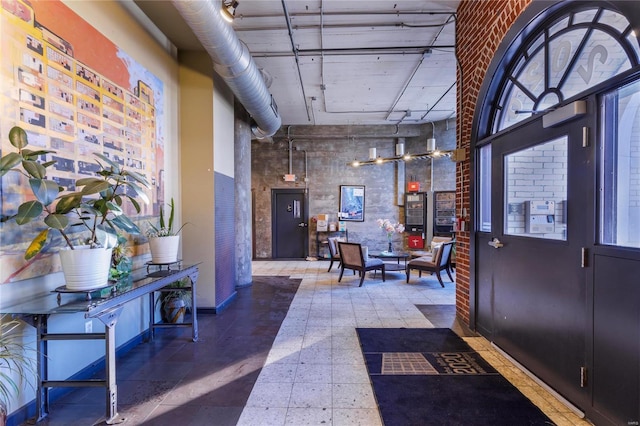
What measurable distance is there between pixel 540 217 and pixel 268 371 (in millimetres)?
2705

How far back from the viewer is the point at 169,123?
3.67m

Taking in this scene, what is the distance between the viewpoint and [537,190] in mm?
2498

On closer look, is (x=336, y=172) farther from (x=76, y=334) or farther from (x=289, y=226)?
(x=76, y=334)

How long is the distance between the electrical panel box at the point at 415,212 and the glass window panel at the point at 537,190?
5.44 m

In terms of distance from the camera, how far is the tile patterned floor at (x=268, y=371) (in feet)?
6.38

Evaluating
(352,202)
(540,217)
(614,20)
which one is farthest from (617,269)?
(352,202)

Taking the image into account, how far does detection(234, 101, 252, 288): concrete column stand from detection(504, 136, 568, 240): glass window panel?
13.7 ft

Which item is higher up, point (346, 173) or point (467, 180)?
point (346, 173)

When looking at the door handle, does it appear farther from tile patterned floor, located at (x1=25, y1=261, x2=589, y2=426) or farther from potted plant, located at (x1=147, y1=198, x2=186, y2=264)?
potted plant, located at (x1=147, y1=198, x2=186, y2=264)

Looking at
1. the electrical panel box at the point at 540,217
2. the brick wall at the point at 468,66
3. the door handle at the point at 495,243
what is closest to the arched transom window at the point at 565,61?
the brick wall at the point at 468,66

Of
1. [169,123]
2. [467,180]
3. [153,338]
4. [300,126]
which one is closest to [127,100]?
[169,123]

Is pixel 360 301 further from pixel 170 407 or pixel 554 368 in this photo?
pixel 170 407

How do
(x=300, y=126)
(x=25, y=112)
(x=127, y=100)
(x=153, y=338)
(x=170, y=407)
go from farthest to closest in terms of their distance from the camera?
(x=300, y=126), (x=153, y=338), (x=127, y=100), (x=170, y=407), (x=25, y=112)

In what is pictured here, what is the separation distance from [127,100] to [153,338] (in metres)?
2.56
